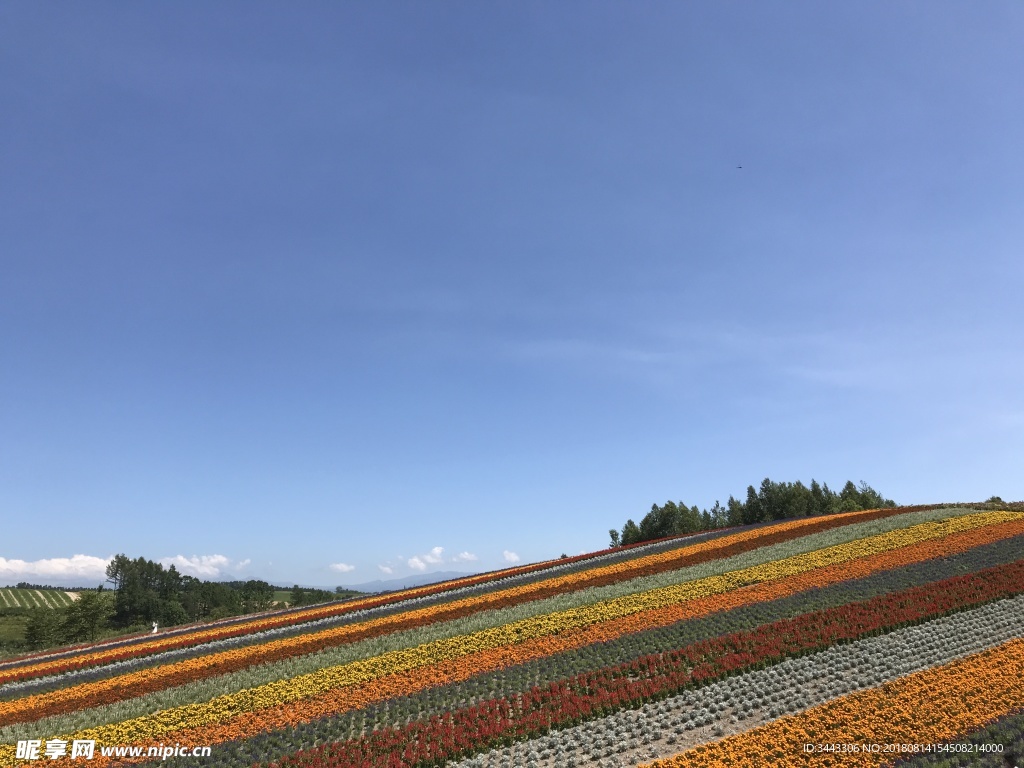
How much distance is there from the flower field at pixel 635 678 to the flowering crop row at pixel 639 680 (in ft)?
0.20

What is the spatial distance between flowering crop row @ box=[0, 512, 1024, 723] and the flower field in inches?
5.2

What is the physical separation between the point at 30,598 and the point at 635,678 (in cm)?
16891

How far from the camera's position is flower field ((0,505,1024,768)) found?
417 inches

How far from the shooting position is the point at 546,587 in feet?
94.7

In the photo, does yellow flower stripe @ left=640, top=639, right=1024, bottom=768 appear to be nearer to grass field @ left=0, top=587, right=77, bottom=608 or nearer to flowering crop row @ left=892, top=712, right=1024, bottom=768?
flowering crop row @ left=892, top=712, right=1024, bottom=768

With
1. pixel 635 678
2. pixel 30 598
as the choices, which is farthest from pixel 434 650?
pixel 30 598

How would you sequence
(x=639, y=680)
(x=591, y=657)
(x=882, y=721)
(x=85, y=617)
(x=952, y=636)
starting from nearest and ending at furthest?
(x=882, y=721)
(x=639, y=680)
(x=952, y=636)
(x=591, y=657)
(x=85, y=617)

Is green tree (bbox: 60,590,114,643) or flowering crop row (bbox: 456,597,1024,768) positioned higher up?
flowering crop row (bbox: 456,597,1024,768)

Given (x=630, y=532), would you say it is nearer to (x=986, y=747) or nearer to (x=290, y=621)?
(x=290, y=621)

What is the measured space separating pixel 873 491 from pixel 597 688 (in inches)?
2346

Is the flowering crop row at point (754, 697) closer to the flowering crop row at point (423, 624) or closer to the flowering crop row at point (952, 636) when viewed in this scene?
the flowering crop row at point (952, 636)

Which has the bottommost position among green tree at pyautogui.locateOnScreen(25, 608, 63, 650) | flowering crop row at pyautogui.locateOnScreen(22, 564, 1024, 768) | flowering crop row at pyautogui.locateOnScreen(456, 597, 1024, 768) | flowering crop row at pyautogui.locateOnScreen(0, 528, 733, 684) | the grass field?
the grass field

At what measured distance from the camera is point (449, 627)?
22562 mm

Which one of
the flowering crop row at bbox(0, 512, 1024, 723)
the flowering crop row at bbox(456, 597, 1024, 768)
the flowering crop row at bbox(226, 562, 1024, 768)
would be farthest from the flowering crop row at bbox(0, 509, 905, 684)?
the flowering crop row at bbox(456, 597, 1024, 768)
